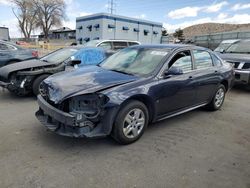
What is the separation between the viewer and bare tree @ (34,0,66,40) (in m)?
55.1

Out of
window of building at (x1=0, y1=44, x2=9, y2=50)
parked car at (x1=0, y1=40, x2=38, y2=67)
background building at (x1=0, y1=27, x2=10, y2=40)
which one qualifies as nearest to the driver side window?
parked car at (x1=0, y1=40, x2=38, y2=67)

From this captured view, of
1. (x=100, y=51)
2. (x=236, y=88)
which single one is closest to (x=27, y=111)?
(x=100, y=51)

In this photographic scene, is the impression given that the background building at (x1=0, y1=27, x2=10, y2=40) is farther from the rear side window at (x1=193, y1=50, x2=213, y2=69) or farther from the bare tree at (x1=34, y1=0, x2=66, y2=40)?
the bare tree at (x1=34, y1=0, x2=66, y2=40)

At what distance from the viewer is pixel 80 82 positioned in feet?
11.2

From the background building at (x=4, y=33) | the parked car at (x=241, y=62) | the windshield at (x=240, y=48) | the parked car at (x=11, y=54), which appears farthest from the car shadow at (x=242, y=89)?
the background building at (x=4, y=33)

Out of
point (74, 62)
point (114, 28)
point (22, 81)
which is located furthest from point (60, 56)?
point (114, 28)

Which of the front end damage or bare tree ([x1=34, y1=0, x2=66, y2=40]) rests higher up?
bare tree ([x1=34, y1=0, x2=66, y2=40])

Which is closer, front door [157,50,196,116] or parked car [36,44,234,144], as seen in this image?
parked car [36,44,234,144]

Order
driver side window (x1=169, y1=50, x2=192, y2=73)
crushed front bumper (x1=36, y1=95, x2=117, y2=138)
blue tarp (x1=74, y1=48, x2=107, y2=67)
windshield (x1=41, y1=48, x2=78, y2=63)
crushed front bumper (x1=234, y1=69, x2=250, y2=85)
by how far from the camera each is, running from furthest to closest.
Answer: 1. crushed front bumper (x1=234, y1=69, x2=250, y2=85)
2. blue tarp (x1=74, y1=48, x2=107, y2=67)
3. windshield (x1=41, y1=48, x2=78, y2=63)
4. driver side window (x1=169, y1=50, x2=192, y2=73)
5. crushed front bumper (x1=36, y1=95, x2=117, y2=138)

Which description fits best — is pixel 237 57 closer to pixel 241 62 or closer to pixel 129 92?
pixel 241 62

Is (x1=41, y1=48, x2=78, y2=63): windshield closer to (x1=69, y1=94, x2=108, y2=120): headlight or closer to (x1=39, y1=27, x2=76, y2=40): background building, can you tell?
(x1=69, y1=94, x2=108, y2=120): headlight

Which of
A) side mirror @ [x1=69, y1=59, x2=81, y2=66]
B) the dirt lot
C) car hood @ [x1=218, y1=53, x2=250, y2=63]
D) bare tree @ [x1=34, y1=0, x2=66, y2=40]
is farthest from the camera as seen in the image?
bare tree @ [x1=34, y1=0, x2=66, y2=40]

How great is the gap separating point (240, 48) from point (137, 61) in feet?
20.8

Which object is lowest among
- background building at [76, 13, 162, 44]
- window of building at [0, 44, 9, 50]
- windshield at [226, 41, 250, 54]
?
window of building at [0, 44, 9, 50]
